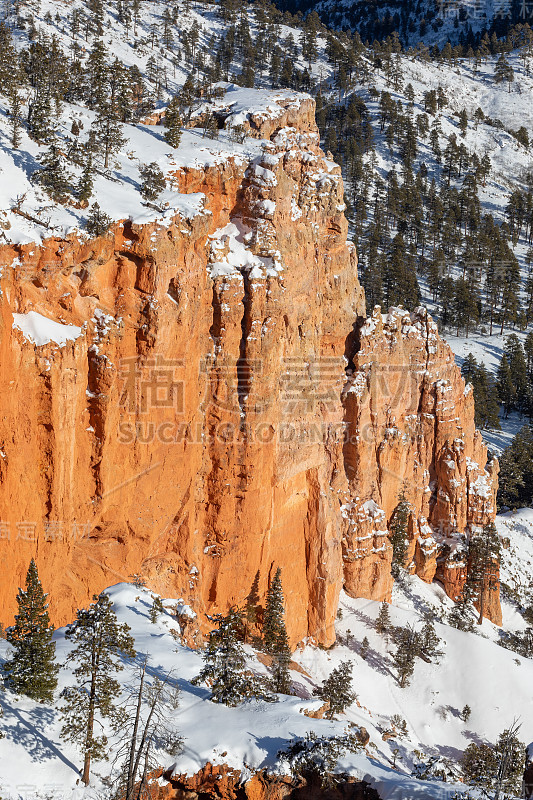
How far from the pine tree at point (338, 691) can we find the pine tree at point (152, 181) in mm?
23488

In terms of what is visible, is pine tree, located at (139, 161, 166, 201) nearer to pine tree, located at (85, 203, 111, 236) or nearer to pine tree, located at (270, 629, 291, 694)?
pine tree, located at (85, 203, 111, 236)

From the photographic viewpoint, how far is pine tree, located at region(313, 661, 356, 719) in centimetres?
3103

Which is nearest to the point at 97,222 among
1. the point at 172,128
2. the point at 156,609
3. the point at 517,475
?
the point at 172,128

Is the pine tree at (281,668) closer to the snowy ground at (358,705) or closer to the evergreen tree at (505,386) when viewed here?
the snowy ground at (358,705)

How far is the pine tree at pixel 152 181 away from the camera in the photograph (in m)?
32.4

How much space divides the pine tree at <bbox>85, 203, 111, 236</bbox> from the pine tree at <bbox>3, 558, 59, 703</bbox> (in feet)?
45.9

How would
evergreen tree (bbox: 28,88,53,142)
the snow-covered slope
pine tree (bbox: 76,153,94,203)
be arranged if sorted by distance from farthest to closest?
1. the snow-covered slope
2. evergreen tree (bbox: 28,88,53,142)
3. pine tree (bbox: 76,153,94,203)

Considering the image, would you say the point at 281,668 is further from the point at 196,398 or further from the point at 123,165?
the point at 123,165

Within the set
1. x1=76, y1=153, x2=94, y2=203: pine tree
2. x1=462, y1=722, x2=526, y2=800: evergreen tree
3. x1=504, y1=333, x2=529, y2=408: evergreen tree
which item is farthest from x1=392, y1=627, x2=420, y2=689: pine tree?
x1=504, y1=333, x2=529, y2=408: evergreen tree

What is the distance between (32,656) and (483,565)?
34.6 meters

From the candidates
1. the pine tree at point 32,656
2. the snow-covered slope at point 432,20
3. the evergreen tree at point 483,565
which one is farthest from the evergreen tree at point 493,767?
the snow-covered slope at point 432,20

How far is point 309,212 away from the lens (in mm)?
39219

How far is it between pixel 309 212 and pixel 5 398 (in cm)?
2097

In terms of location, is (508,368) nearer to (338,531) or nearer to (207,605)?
(338,531)
